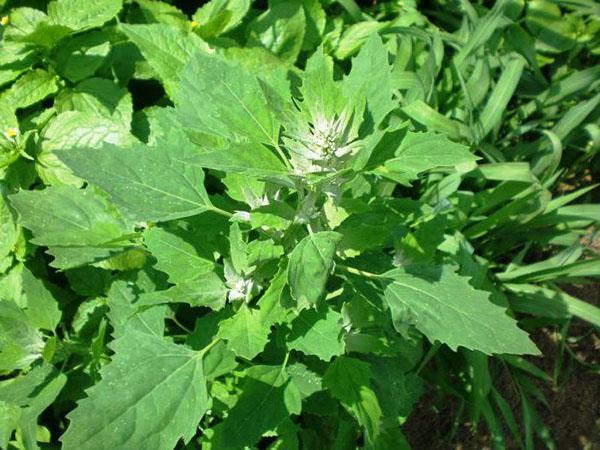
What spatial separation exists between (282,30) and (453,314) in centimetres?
144

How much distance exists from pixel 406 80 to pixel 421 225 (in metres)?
0.87

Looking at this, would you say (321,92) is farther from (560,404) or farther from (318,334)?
(560,404)

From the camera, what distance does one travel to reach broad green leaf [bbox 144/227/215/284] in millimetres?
1426

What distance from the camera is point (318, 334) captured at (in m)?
1.37

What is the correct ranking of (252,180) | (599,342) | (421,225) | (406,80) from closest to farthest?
(252,180) → (421,225) → (406,80) → (599,342)

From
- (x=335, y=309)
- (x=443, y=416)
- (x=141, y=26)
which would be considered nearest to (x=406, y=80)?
(x=141, y=26)

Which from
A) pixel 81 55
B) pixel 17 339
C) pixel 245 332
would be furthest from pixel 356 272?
pixel 81 55

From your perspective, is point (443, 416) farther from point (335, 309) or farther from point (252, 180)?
point (252, 180)

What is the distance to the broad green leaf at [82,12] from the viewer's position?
6.71 ft

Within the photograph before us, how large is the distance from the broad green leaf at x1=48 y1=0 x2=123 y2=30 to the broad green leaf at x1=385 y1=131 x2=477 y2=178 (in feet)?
4.13

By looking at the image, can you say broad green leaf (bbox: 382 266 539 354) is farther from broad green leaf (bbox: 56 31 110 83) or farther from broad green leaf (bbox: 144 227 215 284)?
broad green leaf (bbox: 56 31 110 83)

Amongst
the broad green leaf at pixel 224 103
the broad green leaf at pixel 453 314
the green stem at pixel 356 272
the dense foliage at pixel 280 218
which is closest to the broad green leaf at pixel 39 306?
the dense foliage at pixel 280 218

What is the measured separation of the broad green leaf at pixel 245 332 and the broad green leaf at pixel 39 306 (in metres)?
0.58

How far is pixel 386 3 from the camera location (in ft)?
9.36
